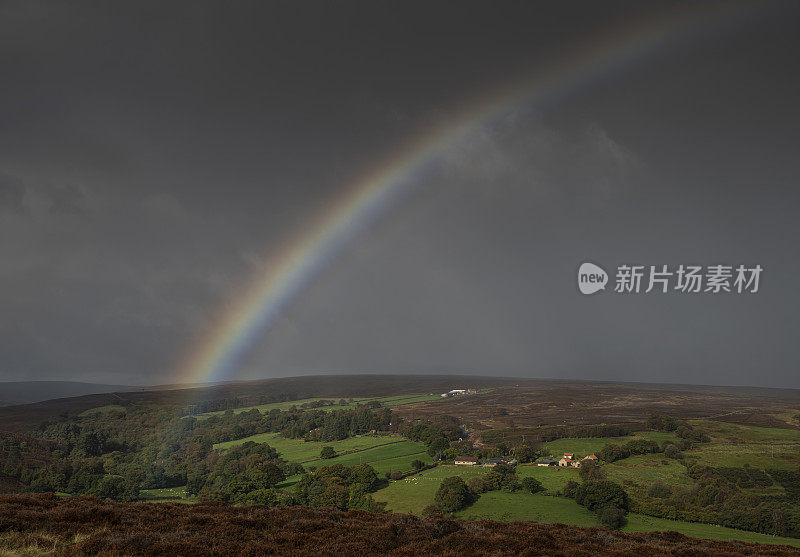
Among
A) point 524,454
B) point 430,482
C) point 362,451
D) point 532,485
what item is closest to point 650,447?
point 524,454

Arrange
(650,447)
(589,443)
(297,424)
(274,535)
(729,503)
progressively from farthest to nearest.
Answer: (297,424) → (589,443) → (650,447) → (729,503) → (274,535)

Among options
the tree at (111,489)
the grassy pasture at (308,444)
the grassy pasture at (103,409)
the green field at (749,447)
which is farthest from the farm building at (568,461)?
the grassy pasture at (103,409)

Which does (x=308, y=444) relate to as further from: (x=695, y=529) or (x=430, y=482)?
(x=695, y=529)

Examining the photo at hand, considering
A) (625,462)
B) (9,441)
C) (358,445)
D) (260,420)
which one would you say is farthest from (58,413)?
(625,462)

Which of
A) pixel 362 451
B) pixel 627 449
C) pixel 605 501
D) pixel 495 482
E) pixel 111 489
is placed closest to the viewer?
pixel 605 501

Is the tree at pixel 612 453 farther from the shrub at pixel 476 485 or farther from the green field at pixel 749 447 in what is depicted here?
the shrub at pixel 476 485

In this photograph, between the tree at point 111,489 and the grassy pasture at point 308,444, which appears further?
the grassy pasture at point 308,444

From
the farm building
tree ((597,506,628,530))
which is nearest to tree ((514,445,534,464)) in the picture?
the farm building
